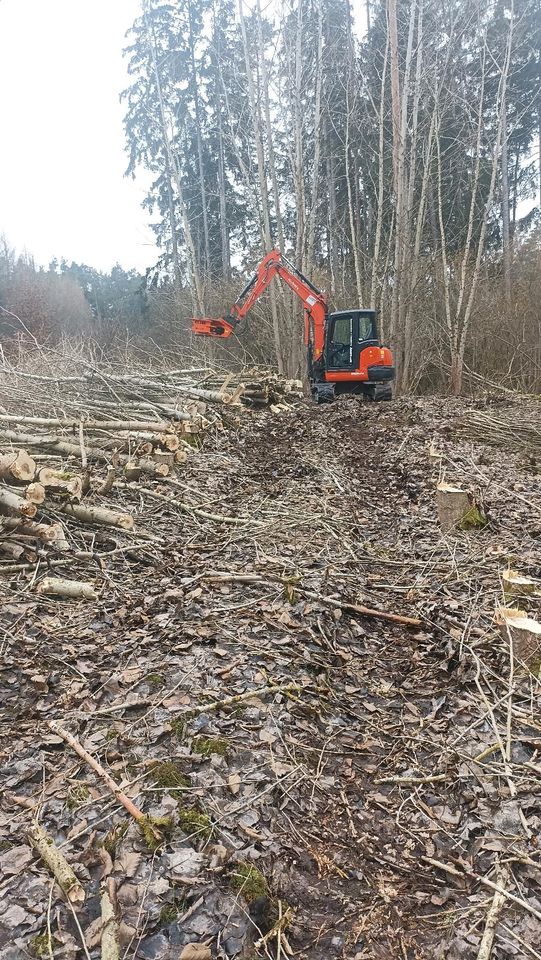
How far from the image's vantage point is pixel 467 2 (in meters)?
15.6

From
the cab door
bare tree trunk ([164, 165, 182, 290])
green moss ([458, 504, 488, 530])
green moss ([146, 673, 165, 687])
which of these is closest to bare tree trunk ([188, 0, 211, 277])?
bare tree trunk ([164, 165, 182, 290])

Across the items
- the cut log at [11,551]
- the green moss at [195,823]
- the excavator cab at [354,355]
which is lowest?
the green moss at [195,823]

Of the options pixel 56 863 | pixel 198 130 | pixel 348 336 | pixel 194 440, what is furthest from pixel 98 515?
pixel 198 130

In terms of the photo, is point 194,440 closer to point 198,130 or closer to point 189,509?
point 189,509

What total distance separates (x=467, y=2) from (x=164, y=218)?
1640 centimetres

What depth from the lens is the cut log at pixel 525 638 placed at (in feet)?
11.3

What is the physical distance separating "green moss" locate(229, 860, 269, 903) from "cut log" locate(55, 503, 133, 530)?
11.9ft

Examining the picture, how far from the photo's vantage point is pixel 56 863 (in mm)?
2203

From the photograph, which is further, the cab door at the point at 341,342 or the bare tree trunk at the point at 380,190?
the bare tree trunk at the point at 380,190

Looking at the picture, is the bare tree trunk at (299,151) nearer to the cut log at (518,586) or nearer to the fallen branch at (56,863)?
the cut log at (518,586)

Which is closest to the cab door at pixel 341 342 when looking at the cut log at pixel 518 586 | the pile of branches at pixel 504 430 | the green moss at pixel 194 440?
the pile of branches at pixel 504 430

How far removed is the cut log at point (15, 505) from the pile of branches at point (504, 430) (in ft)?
21.8

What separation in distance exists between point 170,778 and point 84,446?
4.87 metres

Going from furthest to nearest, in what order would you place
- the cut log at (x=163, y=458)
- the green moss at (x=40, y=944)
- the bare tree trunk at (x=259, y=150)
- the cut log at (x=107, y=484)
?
the bare tree trunk at (x=259, y=150) < the cut log at (x=163, y=458) < the cut log at (x=107, y=484) < the green moss at (x=40, y=944)
